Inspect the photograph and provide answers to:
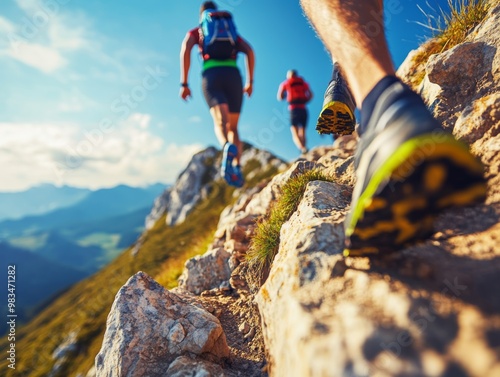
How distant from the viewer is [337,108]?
9.47ft

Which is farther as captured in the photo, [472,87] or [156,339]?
[472,87]

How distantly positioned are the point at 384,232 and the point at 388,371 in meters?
0.61

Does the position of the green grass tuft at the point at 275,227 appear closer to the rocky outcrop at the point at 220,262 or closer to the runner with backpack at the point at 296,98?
the rocky outcrop at the point at 220,262

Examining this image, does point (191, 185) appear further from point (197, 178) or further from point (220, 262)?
point (220, 262)

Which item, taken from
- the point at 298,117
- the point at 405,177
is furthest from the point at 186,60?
the point at 298,117

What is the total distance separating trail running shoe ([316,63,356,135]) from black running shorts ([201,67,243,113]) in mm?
3566

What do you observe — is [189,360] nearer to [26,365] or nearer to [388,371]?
[388,371]

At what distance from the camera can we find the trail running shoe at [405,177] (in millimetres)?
1223

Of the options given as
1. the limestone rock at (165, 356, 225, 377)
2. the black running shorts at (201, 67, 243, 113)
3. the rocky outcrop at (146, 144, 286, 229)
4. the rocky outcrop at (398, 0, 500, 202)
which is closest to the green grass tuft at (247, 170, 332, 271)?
the limestone rock at (165, 356, 225, 377)

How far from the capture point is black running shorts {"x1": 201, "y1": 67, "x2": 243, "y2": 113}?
6351 millimetres

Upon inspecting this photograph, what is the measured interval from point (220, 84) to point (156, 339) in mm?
5212

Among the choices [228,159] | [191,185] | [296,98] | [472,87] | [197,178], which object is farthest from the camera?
[197,178]

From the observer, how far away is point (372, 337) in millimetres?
1384

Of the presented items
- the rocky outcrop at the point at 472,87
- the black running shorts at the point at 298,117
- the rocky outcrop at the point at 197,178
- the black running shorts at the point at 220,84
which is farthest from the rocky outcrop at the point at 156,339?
the rocky outcrop at the point at 197,178
